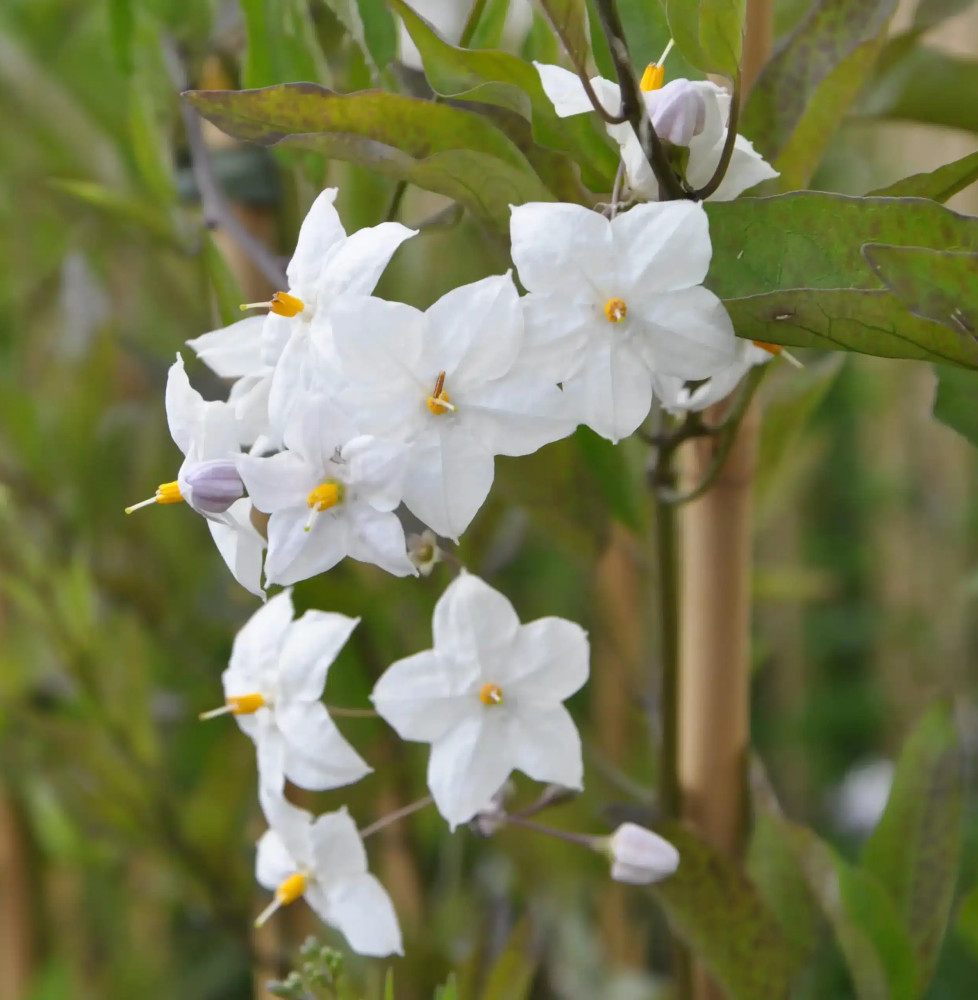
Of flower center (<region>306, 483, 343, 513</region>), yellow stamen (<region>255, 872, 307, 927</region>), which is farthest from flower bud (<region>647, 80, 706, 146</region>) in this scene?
yellow stamen (<region>255, 872, 307, 927</region>)

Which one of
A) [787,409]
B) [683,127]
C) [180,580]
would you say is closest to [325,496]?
[683,127]

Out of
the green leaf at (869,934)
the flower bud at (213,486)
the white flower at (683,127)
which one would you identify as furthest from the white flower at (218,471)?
the green leaf at (869,934)

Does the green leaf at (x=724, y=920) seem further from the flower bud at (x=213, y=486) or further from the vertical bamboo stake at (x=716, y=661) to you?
the flower bud at (x=213, y=486)

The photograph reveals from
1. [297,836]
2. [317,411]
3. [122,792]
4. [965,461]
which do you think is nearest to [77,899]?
[122,792]

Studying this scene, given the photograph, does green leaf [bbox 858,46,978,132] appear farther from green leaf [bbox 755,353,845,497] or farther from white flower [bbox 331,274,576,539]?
white flower [bbox 331,274,576,539]

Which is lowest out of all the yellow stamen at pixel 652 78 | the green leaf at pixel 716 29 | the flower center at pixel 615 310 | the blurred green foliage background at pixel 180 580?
the blurred green foliage background at pixel 180 580

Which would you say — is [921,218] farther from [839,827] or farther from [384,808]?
[839,827]
